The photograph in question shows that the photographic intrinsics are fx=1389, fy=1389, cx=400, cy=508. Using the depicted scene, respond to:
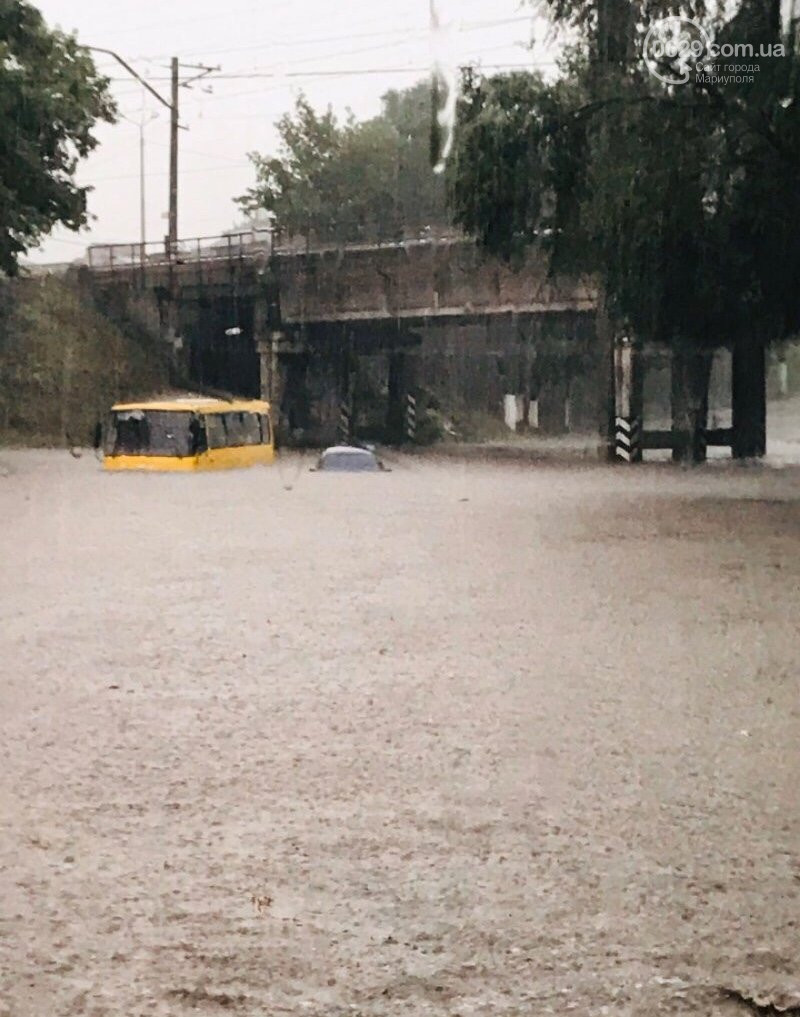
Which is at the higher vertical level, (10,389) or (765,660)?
(10,389)

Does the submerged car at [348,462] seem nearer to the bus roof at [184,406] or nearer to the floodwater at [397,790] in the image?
the bus roof at [184,406]

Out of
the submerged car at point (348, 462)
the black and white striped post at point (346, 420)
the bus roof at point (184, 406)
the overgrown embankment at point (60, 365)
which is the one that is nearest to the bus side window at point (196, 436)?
the bus roof at point (184, 406)

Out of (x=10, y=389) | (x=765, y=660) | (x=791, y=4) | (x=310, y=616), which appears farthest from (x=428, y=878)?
(x=10, y=389)

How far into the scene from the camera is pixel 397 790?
6.32 m

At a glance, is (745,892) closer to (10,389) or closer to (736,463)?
(736,463)

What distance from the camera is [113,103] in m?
38.3

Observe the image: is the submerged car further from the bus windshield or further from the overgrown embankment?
the overgrown embankment

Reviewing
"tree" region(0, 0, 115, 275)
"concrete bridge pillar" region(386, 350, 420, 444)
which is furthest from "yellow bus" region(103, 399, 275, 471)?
"concrete bridge pillar" region(386, 350, 420, 444)

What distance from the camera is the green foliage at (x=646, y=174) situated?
19.0 m

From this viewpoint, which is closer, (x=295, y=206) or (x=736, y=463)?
(x=736, y=463)

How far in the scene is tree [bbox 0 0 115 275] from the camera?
1294 inches

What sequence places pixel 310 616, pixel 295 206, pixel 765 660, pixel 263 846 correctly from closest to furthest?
pixel 263 846 → pixel 765 660 → pixel 310 616 → pixel 295 206

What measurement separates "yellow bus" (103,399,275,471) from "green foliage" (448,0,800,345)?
43.9 ft

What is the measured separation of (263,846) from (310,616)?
622cm
